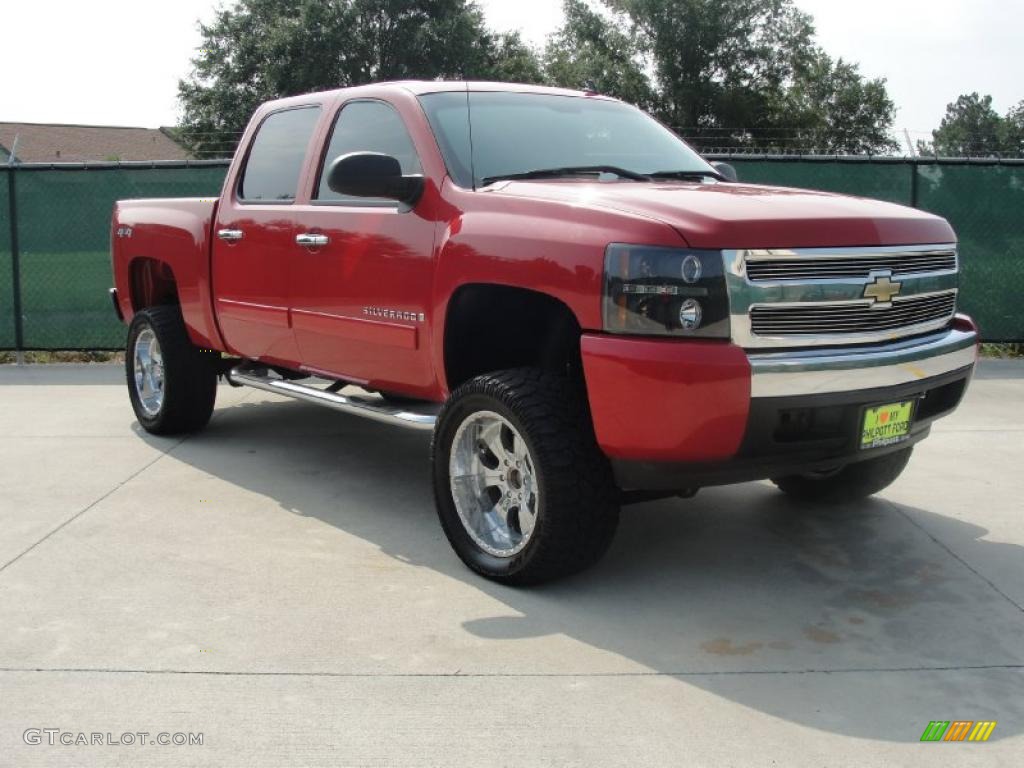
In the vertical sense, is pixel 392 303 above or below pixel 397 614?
above

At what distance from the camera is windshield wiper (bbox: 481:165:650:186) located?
488 centimetres

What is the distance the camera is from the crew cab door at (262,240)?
5844 millimetres

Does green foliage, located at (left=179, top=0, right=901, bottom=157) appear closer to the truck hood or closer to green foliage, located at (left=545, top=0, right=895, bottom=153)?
green foliage, located at (left=545, top=0, right=895, bottom=153)

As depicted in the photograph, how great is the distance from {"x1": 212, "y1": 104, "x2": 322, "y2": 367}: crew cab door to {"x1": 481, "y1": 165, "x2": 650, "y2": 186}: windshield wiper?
132cm

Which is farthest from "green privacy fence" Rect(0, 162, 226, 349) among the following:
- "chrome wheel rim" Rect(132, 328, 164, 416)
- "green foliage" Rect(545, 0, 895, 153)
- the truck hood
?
"green foliage" Rect(545, 0, 895, 153)

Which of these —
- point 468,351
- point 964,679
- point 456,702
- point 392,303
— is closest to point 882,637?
point 964,679

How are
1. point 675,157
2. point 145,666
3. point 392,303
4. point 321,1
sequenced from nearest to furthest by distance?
1. point 145,666
2. point 392,303
3. point 675,157
4. point 321,1

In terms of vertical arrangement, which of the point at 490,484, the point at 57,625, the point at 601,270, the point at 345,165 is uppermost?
the point at 345,165

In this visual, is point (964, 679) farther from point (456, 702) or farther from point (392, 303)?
point (392, 303)

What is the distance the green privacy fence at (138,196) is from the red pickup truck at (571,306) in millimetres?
4573

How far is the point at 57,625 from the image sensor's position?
404 cm

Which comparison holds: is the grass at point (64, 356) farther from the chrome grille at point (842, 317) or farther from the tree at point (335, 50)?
the tree at point (335, 50)

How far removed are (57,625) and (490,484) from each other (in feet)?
5.44

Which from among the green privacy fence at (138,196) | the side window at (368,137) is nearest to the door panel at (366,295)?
the side window at (368,137)
